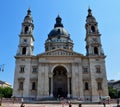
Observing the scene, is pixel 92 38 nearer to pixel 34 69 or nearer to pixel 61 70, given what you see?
pixel 61 70

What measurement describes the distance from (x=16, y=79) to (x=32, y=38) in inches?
438

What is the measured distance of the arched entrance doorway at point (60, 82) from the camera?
4550 centimetres

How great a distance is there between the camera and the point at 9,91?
64.9 m

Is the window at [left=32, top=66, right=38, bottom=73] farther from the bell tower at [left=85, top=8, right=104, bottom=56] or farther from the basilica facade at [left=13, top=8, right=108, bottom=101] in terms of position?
the bell tower at [left=85, top=8, right=104, bottom=56]

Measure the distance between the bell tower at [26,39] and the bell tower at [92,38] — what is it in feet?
44.7

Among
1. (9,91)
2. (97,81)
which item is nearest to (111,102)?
(97,81)

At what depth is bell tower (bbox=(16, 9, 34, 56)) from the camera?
144 feet

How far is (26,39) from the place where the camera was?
4509 cm

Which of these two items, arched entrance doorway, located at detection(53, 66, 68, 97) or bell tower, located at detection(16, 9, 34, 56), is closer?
bell tower, located at detection(16, 9, 34, 56)

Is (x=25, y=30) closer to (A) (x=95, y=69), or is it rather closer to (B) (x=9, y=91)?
(A) (x=95, y=69)

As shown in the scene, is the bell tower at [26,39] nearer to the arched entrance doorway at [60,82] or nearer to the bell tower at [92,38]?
the arched entrance doorway at [60,82]

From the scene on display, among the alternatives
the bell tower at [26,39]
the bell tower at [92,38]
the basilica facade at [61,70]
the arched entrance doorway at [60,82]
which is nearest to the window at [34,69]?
the basilica facade at [61,70]

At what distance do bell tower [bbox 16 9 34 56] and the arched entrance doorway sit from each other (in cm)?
818

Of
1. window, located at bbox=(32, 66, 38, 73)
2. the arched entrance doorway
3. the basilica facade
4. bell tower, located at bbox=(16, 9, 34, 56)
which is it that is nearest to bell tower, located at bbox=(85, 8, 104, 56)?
the basilica facade
